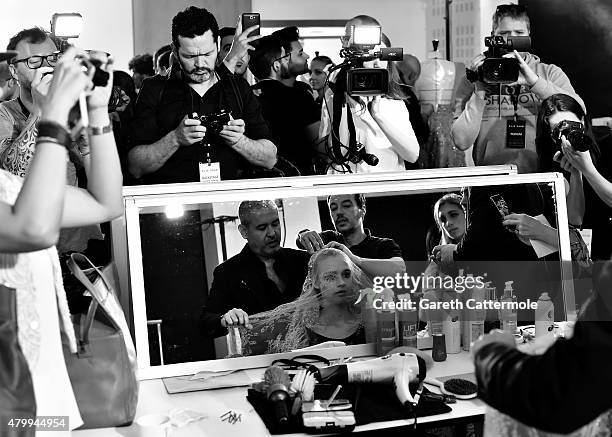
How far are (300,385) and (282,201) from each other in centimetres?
50

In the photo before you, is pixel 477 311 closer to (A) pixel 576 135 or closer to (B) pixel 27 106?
(A) pixel 576 135

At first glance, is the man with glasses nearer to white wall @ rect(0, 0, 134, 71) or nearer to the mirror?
the mirror

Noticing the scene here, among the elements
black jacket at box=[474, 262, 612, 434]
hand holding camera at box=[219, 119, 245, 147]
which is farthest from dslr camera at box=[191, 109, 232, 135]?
black jacket at box=[474, 262, 612, 434]

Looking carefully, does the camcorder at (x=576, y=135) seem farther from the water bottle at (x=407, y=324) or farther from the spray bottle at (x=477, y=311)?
the water bottle at (x=407, y=324)

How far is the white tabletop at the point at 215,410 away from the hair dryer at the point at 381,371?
3.1 inches

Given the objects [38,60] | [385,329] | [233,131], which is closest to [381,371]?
[385,329]

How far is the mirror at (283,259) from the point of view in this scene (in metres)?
2.01

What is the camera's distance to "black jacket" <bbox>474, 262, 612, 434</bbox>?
106 cm

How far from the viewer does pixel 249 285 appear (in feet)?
6.77

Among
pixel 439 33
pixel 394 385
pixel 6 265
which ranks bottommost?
pixel 394 385

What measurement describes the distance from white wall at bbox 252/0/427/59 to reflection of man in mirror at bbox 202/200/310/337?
4.92 m

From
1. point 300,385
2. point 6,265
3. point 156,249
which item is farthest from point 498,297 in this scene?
point 6,265

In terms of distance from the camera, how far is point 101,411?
172 centimetres

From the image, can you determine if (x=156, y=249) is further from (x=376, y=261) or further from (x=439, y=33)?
(x=439, y=33)
